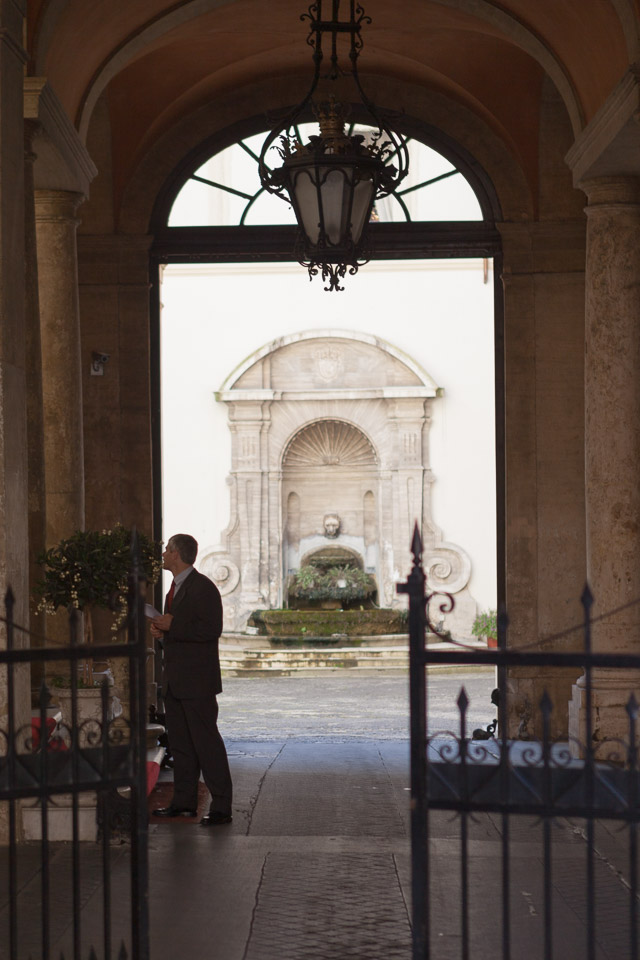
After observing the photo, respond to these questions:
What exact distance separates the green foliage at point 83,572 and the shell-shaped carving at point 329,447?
15.5 m

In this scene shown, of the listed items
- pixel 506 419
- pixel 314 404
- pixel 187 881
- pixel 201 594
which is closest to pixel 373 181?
pixel 201 594

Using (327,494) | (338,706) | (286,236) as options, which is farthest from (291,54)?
(327,494)

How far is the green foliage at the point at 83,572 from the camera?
720 cm

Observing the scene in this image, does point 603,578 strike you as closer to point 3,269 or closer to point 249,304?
point 3,269

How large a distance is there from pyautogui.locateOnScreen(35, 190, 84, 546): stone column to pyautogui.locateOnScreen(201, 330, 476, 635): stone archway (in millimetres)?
13055

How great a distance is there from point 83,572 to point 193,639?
0.80m

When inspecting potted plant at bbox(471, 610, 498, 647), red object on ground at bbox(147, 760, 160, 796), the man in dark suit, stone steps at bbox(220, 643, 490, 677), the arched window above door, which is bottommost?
stone steps at bbox(220, 643, 490, 677)

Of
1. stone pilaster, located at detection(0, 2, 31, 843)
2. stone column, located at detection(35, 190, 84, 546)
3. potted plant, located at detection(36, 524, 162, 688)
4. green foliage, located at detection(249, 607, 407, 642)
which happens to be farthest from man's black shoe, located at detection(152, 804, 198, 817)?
green foliage, located at detection(249, 607, 407, 642)

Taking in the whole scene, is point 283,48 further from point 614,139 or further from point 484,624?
point 484,624

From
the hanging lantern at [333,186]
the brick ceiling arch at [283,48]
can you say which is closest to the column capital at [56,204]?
the brick ceiling arch at [283,48]

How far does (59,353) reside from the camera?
947 cm

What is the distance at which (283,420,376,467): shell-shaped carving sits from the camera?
22938 millimetres

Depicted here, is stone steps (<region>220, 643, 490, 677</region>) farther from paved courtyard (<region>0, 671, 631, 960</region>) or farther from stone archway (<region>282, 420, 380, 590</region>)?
paved courtyard (<region>0, 671, 631, 960</region>)

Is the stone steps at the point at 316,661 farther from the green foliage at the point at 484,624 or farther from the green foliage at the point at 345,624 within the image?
the green foliage at the point at 484,624
